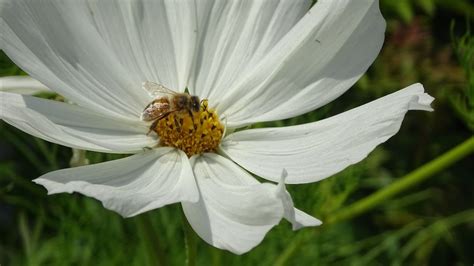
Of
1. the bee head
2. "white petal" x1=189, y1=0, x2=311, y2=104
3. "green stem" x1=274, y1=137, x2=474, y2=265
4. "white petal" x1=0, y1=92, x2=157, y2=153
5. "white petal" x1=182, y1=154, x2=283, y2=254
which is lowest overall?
"white petal" x1=182, y1=154, x2=283, y2=254

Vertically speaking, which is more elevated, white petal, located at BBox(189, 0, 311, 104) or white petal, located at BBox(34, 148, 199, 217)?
white petal, located at BBox(189, 0, 311, 104)

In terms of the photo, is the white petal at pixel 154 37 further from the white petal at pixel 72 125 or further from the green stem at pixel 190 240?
the green stem at pixel 190 240

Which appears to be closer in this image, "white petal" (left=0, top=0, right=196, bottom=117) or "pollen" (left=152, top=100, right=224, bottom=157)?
"white petal" (left=0, top=0, right=196, bottom=117)

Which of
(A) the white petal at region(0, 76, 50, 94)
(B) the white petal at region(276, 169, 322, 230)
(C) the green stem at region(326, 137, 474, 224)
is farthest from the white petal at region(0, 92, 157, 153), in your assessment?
(C) the green stem at region(326, 137, 474, 224)

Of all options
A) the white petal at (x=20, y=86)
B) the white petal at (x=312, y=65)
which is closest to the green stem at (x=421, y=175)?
the white petal at (x=312, y=65)

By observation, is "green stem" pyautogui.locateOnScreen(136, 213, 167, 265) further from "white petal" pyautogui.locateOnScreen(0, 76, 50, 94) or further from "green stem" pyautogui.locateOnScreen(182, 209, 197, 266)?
"white petal" pyautogui.locateOnScreen(0, 76, 50, 94)

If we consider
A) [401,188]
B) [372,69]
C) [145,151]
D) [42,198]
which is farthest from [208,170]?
[372,69]

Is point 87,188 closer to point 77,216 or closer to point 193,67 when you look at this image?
point 193,67
